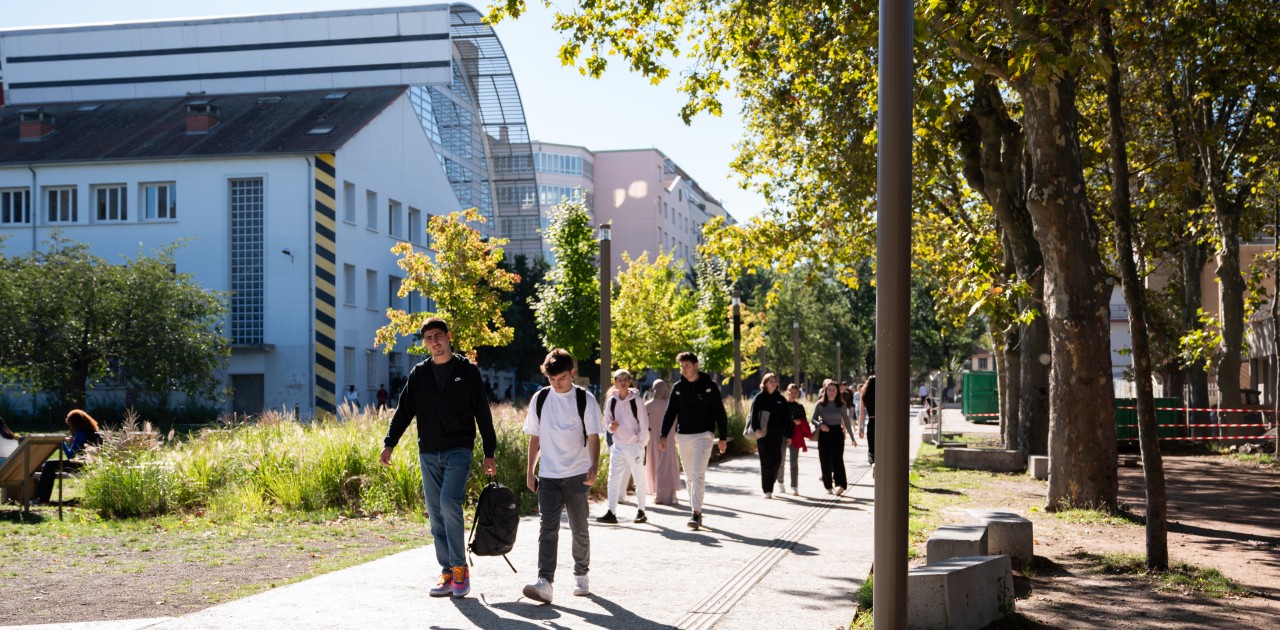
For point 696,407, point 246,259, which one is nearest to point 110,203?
point 246,259

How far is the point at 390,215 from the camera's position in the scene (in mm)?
49438

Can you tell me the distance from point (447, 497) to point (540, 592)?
88cm

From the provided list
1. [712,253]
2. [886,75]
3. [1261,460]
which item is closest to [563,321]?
[712,253]

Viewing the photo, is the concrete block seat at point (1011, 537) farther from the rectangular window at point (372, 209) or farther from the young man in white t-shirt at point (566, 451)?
the rectangular window at point (372, 209)

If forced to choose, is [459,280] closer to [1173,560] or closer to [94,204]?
[1173,560]

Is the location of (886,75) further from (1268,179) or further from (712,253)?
(1268,179)

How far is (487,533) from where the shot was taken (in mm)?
8211

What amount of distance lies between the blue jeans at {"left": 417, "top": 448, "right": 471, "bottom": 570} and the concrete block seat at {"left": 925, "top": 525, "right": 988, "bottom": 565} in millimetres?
3139

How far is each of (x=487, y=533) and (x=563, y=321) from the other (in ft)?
81.6

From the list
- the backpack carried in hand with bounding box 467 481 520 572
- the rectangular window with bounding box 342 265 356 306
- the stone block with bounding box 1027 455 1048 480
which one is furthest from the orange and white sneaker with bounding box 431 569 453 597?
the rectangular window with bounding box 342 265 356 306

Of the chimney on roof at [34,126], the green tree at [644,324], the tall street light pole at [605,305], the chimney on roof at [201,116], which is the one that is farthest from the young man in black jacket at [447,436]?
the chimney on roof at [34,126]

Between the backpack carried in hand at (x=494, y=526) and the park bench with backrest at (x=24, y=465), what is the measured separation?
728 cm

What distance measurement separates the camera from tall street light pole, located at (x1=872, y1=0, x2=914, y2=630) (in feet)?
18.0

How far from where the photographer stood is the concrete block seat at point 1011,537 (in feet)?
31.2
